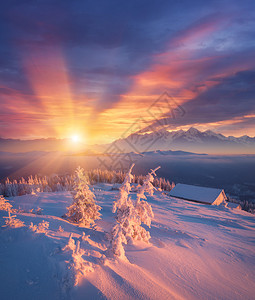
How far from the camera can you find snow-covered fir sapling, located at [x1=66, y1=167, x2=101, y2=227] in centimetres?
1228

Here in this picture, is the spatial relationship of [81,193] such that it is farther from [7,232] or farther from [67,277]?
[67,277]

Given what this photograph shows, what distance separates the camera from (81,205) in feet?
41.0

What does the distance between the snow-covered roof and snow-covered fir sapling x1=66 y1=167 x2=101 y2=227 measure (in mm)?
30687

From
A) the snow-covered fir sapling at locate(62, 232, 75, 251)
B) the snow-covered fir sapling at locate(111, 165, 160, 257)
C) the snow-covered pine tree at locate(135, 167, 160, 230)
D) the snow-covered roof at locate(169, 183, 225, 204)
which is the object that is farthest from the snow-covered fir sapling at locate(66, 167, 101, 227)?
the snow-covered roof at locate(169, 183, 225, 204)

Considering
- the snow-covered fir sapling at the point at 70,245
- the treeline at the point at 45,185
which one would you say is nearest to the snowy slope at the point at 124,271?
the snow-covered fir sapling at the point at 70,245

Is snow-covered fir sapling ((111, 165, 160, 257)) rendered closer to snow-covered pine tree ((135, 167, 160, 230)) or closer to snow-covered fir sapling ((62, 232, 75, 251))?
snow-covered pine tree ((135, 167, 160, 230))

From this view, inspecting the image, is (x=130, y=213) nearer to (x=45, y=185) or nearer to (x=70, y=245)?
(x=70, y=245)

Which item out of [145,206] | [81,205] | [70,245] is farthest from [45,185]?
[70,245]

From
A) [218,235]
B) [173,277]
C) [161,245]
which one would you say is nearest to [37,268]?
[173,277]

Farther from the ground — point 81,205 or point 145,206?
point 145,206

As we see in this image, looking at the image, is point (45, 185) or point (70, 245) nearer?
point (70, 245)

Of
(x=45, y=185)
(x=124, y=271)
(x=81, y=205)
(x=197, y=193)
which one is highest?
(x=124, y=271)

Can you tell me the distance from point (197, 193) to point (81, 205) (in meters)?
34.0

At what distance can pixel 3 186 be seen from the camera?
6250cm
